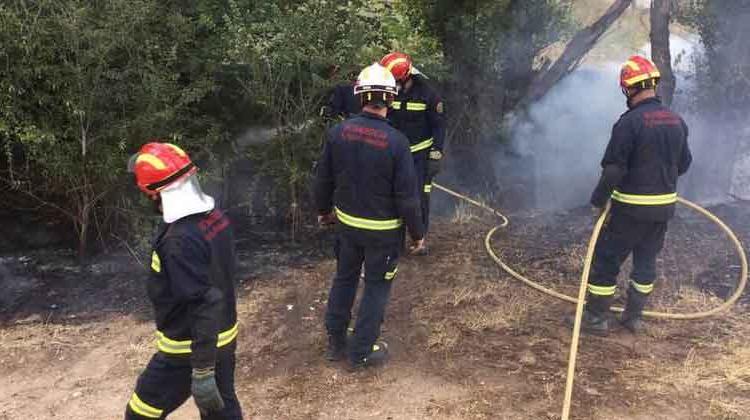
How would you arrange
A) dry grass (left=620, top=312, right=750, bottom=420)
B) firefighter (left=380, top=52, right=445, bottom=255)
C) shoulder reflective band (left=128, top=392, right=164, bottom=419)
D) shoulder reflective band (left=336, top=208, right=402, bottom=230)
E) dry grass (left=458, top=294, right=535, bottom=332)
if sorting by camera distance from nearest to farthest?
1. shoulder reflective band (left=128, top=392, right=164, bottom=419)
2. dry grass (left=620, top=312, right=750, bottom=420)
3. shoulder reflective band (left=336, top=208, right=402, bottom=230)
4. dry grass (left=458, top=294, right=535, bottom=332)
5. firefighter (left=380, top=52, right=445, bottom=255)

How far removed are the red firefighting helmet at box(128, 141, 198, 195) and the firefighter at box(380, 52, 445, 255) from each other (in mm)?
2970

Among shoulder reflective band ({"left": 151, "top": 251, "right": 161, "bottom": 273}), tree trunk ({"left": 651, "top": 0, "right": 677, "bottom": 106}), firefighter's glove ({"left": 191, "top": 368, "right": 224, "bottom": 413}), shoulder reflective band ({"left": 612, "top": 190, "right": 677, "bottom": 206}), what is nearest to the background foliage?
tree trunk ({"left": 651, "top": 0, "right": 677, "bottom": 106})

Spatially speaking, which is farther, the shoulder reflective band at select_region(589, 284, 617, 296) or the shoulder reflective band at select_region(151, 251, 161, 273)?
the shoulder reflective band at select_region(589, 284, 617, 296)

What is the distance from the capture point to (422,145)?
18.8ft

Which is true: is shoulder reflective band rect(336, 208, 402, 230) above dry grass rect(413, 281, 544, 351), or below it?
above

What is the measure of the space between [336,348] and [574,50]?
5.59 meters

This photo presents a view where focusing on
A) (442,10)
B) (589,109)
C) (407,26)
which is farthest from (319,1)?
(589,109)

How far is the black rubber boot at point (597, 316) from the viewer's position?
187 inches

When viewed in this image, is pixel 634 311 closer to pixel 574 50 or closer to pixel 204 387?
pixel 204 387

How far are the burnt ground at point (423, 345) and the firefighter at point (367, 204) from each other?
1.10 ft

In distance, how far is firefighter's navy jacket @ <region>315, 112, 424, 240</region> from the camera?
3.86 meters

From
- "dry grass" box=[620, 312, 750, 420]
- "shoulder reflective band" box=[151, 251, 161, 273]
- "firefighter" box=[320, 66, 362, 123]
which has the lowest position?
"dry grass" box=[620, 312, 750, 420]

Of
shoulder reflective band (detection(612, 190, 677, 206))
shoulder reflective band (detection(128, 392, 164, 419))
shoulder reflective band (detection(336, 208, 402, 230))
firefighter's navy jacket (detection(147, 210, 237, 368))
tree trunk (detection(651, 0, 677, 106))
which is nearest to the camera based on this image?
firefighter's navy jacket (detection(147, 210, 237, 368))

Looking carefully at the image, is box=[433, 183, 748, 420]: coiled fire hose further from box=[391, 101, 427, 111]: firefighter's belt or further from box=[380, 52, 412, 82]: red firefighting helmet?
box=[380, 52, 412, 82]: red firefighting helmet
